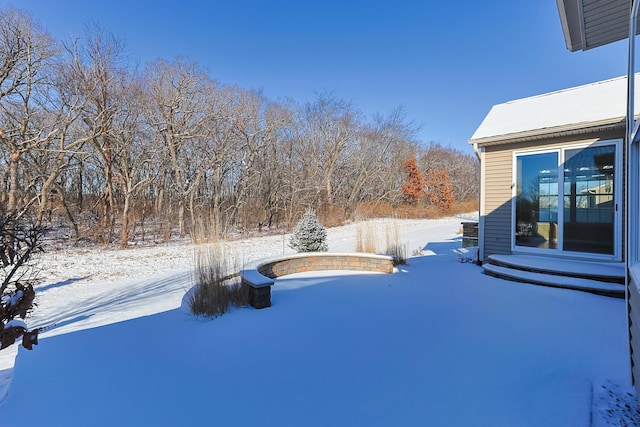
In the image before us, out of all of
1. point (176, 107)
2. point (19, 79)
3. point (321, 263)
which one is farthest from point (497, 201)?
point (19, 79)

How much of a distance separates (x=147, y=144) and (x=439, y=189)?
19.8m

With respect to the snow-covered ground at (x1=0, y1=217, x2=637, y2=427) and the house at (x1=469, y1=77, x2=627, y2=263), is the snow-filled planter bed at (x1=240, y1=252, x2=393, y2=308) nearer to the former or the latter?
the snow-covered ground at (x1=0, y1=217, x2=637, y2=427)

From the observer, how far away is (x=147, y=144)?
11.7 meters

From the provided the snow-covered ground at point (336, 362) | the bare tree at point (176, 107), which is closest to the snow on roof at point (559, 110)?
the snow-covered ground at point (336, 362)

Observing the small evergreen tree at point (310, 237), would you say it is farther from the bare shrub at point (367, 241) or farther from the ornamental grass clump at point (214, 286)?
the ornamental grass clump at point (214, 286)

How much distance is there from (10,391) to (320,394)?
2134mm

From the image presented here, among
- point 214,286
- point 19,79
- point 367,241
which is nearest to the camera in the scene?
point 214,286

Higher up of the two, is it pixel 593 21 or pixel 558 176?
pixel 593 21

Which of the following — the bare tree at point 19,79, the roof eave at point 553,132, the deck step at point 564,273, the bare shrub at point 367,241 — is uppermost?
the bare tree at point 19,79

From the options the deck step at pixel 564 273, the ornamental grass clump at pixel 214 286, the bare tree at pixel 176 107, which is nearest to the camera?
the ornamental grass clump at pixel 214 286

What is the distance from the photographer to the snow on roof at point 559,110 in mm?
4934

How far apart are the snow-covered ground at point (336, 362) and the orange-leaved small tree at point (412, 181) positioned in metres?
19.2

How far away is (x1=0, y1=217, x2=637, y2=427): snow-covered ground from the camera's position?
1.82m

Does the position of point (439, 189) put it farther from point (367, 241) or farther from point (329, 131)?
point (367, 241)
